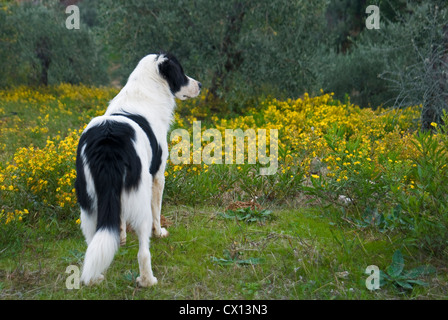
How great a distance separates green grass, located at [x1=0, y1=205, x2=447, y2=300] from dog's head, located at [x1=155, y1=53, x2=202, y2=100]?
1.33 metres

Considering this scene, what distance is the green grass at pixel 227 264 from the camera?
3.06 meters

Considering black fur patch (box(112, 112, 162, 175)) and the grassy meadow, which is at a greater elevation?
black fur patch (box(112, 112, 162, 175))

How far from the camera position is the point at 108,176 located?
277cm

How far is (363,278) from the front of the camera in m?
3.17

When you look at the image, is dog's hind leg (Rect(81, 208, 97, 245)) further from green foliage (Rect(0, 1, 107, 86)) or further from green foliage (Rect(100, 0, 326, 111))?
green foliage (Rect(0, 1, 107, 86))

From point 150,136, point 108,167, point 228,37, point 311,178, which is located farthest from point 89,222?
point 228,37

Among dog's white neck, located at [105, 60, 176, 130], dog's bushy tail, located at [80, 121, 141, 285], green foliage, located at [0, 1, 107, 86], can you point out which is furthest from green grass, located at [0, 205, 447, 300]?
green foliage, located at [0, 1, 107, 86]

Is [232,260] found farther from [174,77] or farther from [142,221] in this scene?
[174,77]

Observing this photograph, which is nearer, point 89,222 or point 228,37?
point 89,222

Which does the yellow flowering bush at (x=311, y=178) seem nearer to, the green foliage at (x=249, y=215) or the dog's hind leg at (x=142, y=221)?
the green foliage at (x=249, y=215)

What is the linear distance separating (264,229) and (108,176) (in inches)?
74.8

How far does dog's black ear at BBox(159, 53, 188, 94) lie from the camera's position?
3961 mm
